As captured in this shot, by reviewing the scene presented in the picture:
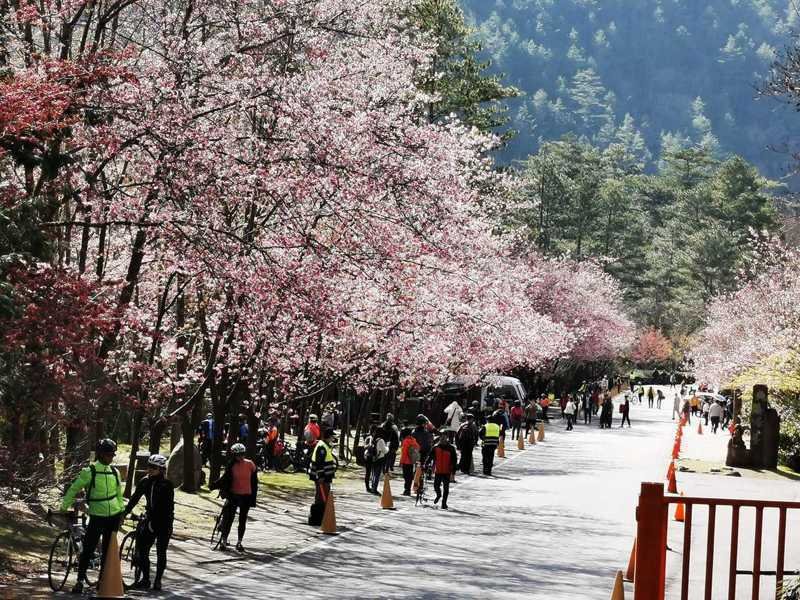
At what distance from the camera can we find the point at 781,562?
Result: 34.7 ft

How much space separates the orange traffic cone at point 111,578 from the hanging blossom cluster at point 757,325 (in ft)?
99.2

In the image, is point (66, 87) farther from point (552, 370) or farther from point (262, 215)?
point (552, 370)

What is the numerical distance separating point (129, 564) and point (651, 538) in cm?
950

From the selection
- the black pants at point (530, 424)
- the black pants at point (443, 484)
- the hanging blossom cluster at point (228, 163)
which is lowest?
the black pants at point (443, 484)

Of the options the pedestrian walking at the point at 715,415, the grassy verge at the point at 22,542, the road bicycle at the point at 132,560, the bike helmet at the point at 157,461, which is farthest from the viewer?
the pedestrian walking at the point at 715,415

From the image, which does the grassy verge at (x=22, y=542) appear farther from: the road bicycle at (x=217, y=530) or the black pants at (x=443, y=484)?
the black pants at (x=443, y=484)

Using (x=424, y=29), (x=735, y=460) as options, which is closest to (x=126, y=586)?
(x=735, y=460)

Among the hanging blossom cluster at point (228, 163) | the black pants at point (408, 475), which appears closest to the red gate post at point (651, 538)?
the hanging blossom cluster at point (228, 163)

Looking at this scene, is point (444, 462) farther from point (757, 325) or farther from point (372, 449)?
point (757, 325)

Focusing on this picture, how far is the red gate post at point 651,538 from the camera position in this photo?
994cm

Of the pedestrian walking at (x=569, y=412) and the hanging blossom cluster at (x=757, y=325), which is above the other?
the hanging blossom cluster at (x=757, y=325)

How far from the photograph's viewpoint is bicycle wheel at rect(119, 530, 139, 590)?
1555 cm

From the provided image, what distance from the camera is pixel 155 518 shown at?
1546cm

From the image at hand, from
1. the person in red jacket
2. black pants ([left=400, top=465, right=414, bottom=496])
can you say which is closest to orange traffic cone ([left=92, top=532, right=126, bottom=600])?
the person in red jacket
